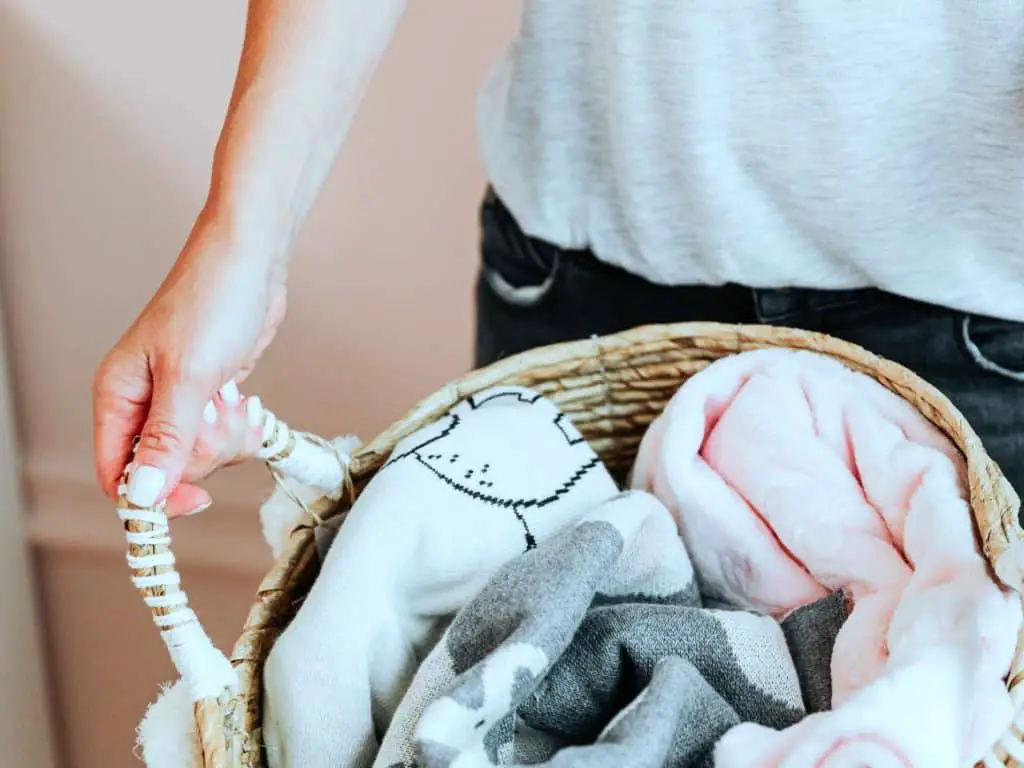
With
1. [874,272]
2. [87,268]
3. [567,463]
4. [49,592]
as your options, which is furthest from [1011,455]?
[49,592]

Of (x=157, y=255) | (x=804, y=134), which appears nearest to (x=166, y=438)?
(x=804, y=134)

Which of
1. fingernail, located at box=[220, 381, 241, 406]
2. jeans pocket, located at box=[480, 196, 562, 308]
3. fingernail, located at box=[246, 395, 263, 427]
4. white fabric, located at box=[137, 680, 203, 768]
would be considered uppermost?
jeans pocket, located at box=[480, 196, 562, 308]

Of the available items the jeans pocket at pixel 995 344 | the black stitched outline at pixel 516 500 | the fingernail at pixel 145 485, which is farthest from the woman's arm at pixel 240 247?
the jeans pocket at pixel 995 344

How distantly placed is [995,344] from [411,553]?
32cm

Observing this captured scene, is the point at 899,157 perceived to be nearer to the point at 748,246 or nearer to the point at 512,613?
the point at 748,246

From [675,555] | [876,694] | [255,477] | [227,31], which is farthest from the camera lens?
[255,477]

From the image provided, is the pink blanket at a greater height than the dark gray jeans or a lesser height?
lesser

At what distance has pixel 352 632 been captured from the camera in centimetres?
49

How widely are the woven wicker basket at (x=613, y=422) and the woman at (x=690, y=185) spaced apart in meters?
0.03

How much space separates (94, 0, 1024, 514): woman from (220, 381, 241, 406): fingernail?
0.01 metres

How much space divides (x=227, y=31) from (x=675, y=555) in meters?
0.59

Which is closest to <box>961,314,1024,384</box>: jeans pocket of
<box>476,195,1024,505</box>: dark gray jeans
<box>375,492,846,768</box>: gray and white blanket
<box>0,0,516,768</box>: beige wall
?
<box>476,195,1024,505</box>: dark gray jeans

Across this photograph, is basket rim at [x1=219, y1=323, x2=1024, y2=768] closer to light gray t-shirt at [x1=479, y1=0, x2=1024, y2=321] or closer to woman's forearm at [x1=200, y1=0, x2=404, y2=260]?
light gray t-shirt at [x1=479, y1=0, x2=1024, y2=321]

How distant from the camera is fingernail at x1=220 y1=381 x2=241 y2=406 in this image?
0.48m
